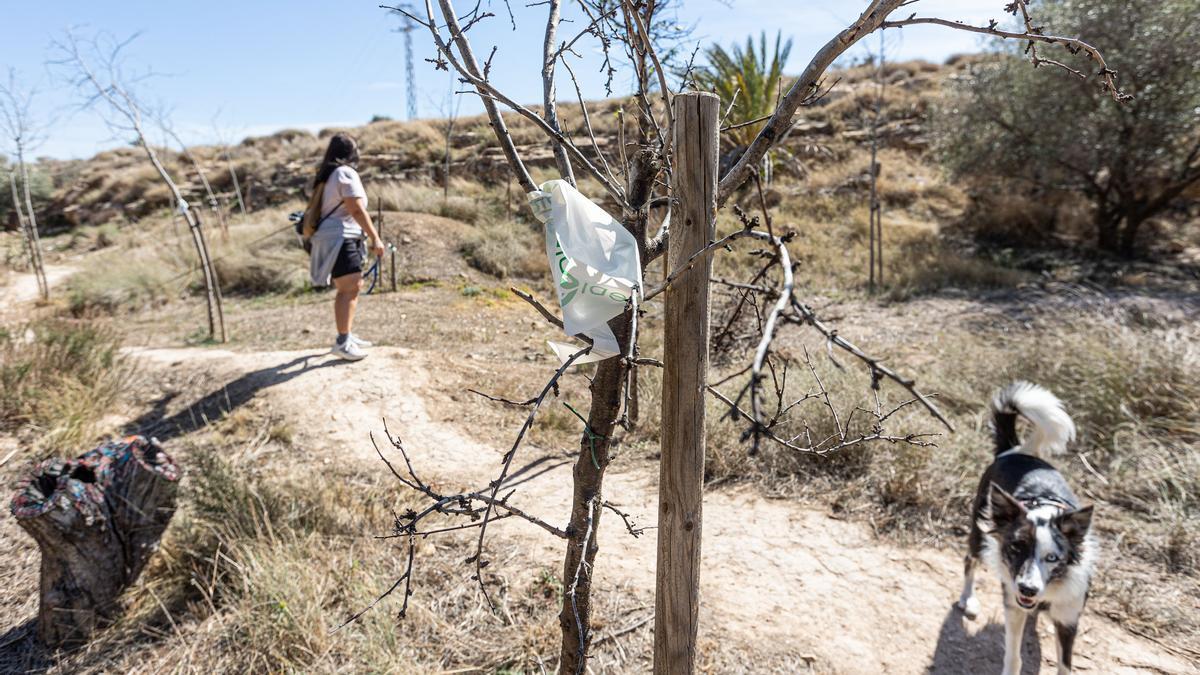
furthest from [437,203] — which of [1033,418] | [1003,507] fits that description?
[1003,507]

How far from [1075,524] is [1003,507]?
0.22 meters

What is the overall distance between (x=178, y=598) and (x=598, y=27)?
9.74ft

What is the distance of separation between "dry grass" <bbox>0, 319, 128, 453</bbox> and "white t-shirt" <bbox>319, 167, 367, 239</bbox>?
1.97 meters

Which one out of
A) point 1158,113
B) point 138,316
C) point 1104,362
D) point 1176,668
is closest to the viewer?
point 1176,668

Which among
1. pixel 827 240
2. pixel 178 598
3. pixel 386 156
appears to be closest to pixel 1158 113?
pixel 827 240

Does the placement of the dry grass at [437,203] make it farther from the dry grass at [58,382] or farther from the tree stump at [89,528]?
the tree stump at [89,528]

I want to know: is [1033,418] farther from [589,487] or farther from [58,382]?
[58,382]

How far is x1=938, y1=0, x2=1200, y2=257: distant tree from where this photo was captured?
8492mm

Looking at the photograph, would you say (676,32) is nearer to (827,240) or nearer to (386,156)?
(827,240)

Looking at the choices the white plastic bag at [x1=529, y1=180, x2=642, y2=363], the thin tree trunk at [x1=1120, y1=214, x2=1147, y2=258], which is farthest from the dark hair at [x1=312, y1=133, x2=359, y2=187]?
the thin tree trunk at [x1=1120, y1=214, x2=1147, y2=258]

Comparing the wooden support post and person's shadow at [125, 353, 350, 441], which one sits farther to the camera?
person's shadow at [125, 353, 350, 441]

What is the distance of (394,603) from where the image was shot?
2.75 m

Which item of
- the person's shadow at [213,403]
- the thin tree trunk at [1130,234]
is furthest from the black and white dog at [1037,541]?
the thin tree trunk at [1130,234]

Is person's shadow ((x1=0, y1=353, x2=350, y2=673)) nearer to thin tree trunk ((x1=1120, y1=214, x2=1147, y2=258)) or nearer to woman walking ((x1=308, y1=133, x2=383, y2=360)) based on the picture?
woman walking ((x1=308, y1=133, x2=383, y2=360))
